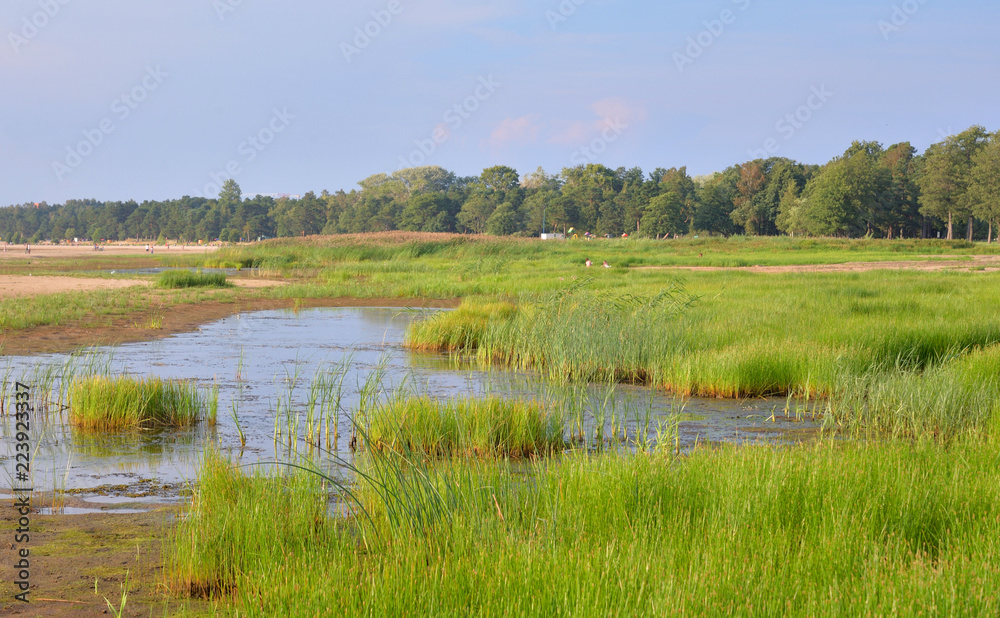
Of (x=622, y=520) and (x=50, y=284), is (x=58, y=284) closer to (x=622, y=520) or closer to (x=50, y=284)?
(x=50, y=284)

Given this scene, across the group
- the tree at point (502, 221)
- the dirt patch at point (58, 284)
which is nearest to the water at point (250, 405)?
the dirt patch at point (58, 284)

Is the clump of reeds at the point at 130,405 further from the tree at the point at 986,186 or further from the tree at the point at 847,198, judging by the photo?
the tree at the point at 986,186

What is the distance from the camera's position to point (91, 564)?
4.93 meters

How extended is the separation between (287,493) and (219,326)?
51.1ft

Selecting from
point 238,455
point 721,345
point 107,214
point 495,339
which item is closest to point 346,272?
point 495,339

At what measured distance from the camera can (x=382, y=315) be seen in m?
23.8

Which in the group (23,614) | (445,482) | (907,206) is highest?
(907,206)

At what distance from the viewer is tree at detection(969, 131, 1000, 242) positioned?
241 ft

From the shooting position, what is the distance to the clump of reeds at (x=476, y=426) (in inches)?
289

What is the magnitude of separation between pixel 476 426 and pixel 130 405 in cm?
406

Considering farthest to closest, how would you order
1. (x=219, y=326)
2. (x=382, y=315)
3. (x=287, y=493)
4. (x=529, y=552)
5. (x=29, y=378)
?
(x=382, y=315) → (x=219, y=326) → (x=29, y=378) → (x=287, y=493) → (x=529, y=552)

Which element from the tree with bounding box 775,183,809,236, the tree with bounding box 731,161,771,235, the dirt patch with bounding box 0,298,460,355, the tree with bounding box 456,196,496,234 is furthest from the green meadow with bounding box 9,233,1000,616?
the tree with bounding box 456,196,496,234

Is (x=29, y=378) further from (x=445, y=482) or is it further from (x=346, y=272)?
(x=346, y=272)

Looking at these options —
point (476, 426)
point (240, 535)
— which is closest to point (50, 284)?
point (476, 426)
